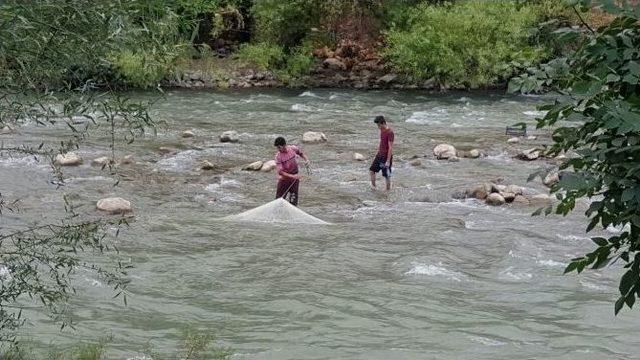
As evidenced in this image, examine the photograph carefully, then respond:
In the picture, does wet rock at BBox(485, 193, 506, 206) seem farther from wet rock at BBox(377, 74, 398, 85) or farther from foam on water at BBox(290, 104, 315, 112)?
wet rock at BBox(377, 74, 398, 85)

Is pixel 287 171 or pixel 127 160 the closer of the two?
pixel 287 171

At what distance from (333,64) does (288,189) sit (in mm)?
18970

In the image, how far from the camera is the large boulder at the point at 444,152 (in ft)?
63.0

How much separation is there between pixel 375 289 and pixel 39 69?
6637mm

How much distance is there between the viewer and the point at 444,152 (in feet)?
63.2

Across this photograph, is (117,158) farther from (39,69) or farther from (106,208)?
(39,69)

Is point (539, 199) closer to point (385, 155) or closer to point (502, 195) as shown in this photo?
point (502, 195)

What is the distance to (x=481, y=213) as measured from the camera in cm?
1473

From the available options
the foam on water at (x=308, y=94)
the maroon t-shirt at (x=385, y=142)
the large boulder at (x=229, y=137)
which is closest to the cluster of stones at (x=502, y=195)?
the maroon t-shirt at (x=385, y=142)

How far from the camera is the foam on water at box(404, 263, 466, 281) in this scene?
1102 cm

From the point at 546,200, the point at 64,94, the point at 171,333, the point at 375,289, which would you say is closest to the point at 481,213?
the point at 546,200

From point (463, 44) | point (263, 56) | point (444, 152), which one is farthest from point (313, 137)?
point (263, 56)

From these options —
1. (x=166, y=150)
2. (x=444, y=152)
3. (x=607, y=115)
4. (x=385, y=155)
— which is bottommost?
(x=166, y=150)

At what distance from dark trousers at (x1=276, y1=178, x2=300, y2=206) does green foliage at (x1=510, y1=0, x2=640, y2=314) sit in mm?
10853
